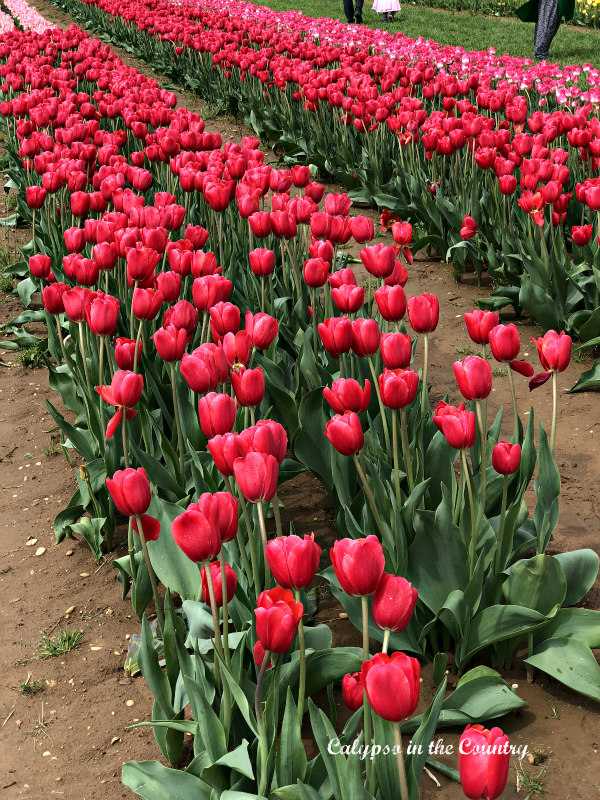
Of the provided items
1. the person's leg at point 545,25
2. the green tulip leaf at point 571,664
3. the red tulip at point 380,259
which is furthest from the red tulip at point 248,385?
the person's leg at point 545,25

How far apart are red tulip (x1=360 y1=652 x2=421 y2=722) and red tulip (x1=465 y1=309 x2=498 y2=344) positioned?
1168mm

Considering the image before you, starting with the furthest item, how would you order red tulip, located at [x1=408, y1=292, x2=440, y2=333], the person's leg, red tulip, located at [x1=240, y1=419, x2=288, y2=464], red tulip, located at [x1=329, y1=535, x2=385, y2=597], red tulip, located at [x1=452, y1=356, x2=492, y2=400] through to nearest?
the person's leg → red tulip, located at [x1=408, y1=292, x2=440, y2=333] → red tulip, located at [x1=452, y1=356, x2=492, y2=400] → red tulip, located at [x1=240, y1=419, x2=288, y2=464] → red tulip, located at [x1=329, y1=535, x2=385, y2=597]

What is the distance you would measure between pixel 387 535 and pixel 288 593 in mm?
766

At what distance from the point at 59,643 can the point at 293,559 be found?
1.40 metres

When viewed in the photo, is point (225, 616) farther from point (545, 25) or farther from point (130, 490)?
point (545, 25)

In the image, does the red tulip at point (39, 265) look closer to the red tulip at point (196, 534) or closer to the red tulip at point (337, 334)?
the red tulip at point (337, 334)

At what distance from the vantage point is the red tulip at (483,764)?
1.26m

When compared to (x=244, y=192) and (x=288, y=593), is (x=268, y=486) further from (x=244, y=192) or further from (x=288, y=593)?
(x=244, y=192)

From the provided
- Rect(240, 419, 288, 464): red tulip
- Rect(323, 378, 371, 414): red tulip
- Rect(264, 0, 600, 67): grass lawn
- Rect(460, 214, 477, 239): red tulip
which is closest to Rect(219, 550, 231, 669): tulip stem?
Rect(240, 419, 288, 464): red tulip

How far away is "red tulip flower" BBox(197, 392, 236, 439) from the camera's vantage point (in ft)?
6.48

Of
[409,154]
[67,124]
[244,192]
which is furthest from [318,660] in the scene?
[409,154]

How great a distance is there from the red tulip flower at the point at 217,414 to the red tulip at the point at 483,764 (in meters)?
0.92

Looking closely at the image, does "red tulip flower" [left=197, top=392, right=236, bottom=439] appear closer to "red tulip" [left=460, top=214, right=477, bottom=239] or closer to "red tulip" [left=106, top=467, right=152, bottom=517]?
"red tulip" [left=106, top=467, right=152, bottom=517]

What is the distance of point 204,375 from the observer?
2.24 metres
